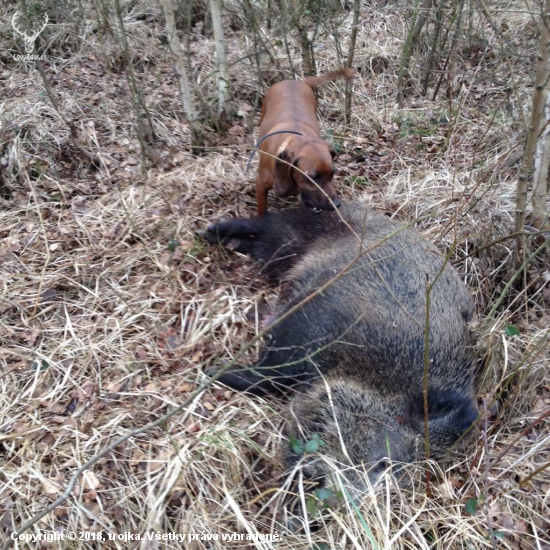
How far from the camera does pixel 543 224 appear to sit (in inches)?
153

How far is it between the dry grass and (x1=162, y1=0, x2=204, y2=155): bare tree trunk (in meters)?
0.24

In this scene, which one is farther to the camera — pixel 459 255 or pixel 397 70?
pixel 397 70

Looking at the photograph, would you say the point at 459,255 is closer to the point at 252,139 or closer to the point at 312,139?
the point at 312,139

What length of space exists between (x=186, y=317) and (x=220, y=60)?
301 cm

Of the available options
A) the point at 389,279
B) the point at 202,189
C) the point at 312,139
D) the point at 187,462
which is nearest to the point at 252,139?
the point at 202,189

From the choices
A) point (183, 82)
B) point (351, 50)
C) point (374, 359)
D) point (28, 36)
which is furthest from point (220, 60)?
point (374, 359)

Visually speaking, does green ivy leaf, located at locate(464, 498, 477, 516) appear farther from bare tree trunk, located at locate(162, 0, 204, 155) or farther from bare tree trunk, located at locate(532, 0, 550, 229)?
bare tree trunk, located at locate(162, 0, 204, 155)

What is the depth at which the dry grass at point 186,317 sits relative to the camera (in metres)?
2.74

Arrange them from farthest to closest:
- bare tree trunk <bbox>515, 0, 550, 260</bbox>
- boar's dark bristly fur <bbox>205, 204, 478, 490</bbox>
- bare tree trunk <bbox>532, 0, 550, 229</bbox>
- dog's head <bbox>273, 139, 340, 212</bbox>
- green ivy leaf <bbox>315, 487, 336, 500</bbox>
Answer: dog's head <bbox>273, 139, 340, 212</bbox>
bare tree trunk <bbox>532, 0, 550, 229</bbox>
bare tree trunk <bbox>515, 0, 550, 260</bbox>
boar's dark bristly fur <bbox>205, 204, 478, 490</bbox>
green ivy leaf <bbox>315, 487, 336, 500</bbox>

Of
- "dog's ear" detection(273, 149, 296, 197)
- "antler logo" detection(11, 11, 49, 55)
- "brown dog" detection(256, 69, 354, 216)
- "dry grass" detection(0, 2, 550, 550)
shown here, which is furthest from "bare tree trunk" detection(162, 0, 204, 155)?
"antler logo" detection(11, 11, 49, 55)

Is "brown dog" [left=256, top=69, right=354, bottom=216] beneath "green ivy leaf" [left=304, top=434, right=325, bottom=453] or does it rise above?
above

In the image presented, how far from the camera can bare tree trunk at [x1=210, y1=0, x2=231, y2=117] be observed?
5.09 metres

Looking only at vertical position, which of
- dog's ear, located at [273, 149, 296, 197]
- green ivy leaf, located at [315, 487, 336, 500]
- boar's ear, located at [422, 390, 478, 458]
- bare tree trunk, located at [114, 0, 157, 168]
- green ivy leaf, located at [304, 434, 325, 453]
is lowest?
boar's ear, located at [422, 390, 478, 458]

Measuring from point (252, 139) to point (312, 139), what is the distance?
1.64 m
